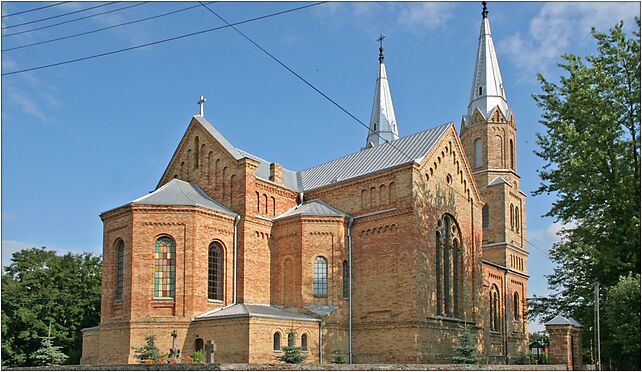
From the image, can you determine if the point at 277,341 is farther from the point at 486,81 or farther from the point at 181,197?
the point at 486,81

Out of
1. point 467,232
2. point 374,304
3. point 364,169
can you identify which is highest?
point 364,169

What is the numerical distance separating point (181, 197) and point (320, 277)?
25.6 feet

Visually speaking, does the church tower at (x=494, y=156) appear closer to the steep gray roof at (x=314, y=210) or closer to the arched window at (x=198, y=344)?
the steep gray roof at (x=314, y=210)

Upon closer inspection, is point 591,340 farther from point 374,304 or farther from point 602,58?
point 602,58

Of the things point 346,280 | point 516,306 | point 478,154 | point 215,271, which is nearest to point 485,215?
point 478,154

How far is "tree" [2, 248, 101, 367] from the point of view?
42031mm

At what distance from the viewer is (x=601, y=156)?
1009 inches

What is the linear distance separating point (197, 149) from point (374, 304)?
12.8 metres

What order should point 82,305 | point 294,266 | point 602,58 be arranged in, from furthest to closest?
point 82,305 → point 294,266 → point 602,58

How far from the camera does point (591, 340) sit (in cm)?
2998

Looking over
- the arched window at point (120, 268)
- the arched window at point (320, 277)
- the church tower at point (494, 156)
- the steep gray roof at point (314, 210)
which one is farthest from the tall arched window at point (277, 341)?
the church tower at point (494, 156)

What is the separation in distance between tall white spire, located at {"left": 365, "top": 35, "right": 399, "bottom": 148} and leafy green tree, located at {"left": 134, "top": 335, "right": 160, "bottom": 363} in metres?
31.7

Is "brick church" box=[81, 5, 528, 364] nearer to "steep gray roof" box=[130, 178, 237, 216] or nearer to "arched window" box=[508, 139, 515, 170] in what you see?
"steep gray roof" box=[130, 178, 237, 216]

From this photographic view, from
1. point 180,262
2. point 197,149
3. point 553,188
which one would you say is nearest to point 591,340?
point 553,188
